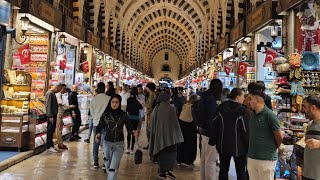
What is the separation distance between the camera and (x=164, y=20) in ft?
116

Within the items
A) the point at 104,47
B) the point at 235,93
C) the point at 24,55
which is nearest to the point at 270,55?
the point at 235,93

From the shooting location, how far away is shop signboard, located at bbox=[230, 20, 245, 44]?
36.1 ft

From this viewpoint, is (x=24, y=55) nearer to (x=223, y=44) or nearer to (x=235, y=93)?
(x=235, y=93)

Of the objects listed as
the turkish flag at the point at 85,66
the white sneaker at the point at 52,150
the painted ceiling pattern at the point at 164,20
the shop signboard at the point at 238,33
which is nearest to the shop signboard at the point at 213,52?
the painted ceiling pattern at the point at 164,20

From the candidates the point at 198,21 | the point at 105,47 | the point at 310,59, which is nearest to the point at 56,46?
the point at 105,47

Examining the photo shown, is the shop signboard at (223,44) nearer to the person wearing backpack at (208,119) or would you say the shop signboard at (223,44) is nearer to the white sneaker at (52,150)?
the white sneaker at (52,150)

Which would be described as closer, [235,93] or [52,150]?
[235,93]

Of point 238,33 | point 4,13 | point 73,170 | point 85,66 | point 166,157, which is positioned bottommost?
point 73,170

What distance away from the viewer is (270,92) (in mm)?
8914

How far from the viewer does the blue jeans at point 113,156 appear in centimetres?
408

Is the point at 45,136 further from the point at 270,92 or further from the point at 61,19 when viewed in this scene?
the point at 270,92

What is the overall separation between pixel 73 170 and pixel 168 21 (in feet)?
105

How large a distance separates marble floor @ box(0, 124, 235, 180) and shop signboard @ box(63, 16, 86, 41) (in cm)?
501

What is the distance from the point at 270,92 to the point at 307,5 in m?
3.06
